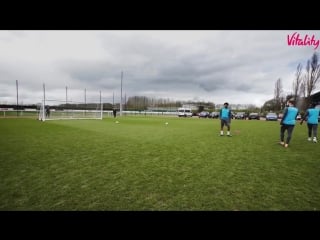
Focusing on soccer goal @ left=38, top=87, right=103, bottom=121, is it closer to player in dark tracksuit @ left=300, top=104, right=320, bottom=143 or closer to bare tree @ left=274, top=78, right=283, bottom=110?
player in dark tracksuit @ left=300, top=104, right=320, bottom=143

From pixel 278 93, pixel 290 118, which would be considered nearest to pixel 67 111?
pixel 290 118

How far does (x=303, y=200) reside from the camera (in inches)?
111

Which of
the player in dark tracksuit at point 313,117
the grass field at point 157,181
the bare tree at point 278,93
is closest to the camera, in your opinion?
the grass field at point 157,181

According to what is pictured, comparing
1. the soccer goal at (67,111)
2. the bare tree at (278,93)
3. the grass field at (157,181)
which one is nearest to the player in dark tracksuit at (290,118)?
the grass field at (157,181)

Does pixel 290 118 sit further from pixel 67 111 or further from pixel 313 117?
pixel 67 111

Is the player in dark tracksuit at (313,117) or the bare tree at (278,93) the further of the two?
the bare tree at (278,93)

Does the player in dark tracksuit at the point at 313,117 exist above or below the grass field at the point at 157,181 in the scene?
above

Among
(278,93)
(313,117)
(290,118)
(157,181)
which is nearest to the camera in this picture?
(157,181)

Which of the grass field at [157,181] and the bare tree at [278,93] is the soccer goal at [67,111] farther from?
the bare tree at [278,93]

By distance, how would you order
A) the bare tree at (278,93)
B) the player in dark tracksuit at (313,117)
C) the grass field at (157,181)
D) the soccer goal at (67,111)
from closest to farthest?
1. the grass field at (157,181)
2. the player in dark tracksuit at (313,117)
3. the soccer goal at (67,111)
4. the bare tree at (278,93)

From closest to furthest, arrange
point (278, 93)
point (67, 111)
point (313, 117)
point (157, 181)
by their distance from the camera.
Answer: point (157, 181)
point (313, 117)
point (67, 111)
point (278, 93)

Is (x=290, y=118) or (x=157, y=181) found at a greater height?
(x=290, y=118)
